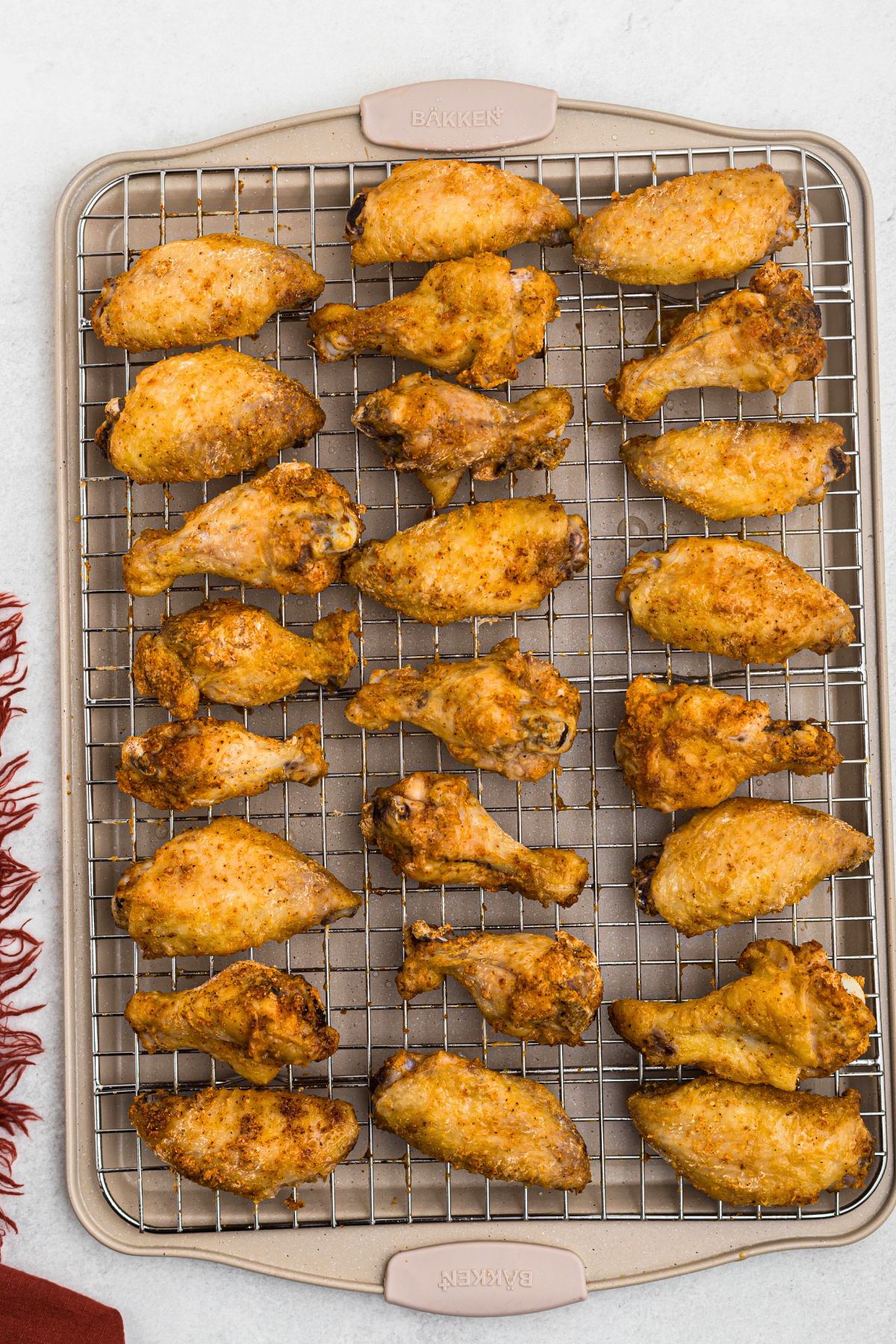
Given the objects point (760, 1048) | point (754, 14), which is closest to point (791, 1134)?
point (760, 1048)

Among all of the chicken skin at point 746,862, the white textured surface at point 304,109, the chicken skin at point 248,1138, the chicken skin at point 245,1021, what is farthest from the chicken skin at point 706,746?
the chicken skin at point 248,1138

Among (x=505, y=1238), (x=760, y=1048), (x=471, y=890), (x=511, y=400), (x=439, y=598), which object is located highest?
(x=511, y=400)

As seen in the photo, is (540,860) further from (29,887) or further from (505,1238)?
(29,887)

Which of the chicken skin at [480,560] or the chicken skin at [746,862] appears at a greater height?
the chicken skin at [480,560]

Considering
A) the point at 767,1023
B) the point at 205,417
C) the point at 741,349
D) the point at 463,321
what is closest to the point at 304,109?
the point at 463,321

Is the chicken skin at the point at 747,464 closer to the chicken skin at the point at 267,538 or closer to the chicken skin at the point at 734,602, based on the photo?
the chicken skin at the point at 734,602

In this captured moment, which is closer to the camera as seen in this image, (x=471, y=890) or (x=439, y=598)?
(x=439, y=598)

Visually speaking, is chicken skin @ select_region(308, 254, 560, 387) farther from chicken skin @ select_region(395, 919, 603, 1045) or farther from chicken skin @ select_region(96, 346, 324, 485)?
chicken skin @ select_region(395, 919, 603, 1045)
